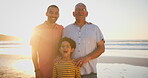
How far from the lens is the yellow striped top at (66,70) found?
128 inches

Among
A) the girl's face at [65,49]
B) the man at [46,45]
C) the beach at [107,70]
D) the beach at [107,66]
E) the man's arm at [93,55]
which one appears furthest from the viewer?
the beach at [107,66]

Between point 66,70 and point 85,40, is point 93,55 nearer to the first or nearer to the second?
point 85,40

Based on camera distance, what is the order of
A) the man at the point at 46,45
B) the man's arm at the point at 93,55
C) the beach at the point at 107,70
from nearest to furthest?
the man's arm at the point at 93,55
the man at the point at 46,45
the beach at the point at 107,70

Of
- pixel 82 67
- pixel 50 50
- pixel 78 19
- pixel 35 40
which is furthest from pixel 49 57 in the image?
pixel 78 19

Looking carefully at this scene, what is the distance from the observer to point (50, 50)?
3607mm

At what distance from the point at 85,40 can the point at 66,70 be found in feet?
2.17

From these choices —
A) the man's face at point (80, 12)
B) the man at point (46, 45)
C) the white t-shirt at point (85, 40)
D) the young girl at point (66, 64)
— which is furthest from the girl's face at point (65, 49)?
the man's face at point (80, 12)

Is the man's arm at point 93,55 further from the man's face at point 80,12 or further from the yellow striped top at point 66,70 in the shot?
the man's face at point 80,12

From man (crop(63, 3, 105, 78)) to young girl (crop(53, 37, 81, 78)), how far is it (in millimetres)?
135

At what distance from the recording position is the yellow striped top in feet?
10.7

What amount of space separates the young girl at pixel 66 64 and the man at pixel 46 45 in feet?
0.78

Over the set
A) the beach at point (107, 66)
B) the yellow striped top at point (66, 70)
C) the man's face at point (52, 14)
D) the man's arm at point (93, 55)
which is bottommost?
the beach at point (107, 66)

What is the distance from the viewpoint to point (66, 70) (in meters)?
3.26

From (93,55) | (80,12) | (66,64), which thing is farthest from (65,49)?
(80,12)
